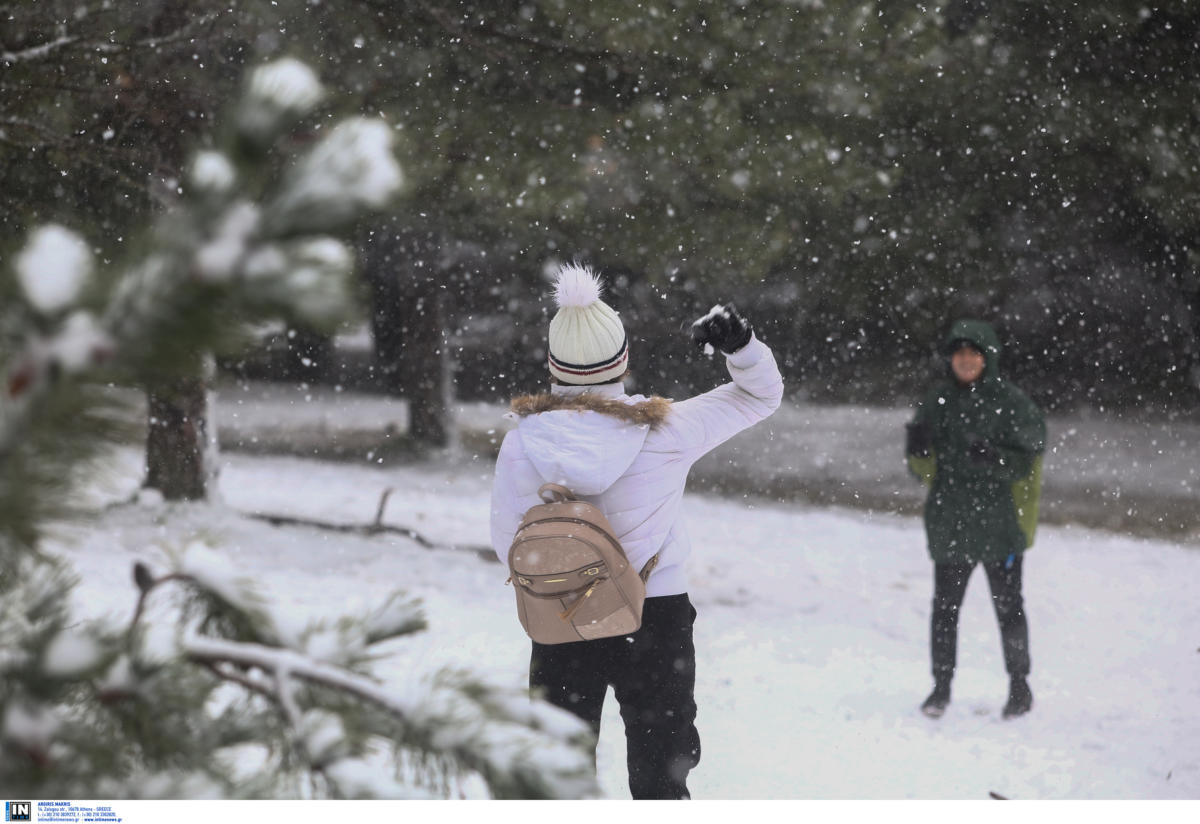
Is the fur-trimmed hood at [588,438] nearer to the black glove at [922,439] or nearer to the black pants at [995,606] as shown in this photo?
the black glove at [922,439]

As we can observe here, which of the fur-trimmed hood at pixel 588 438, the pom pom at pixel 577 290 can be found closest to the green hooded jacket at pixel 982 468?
the fur-trimmed hood at pixel 588 438

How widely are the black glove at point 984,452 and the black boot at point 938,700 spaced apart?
984 mm

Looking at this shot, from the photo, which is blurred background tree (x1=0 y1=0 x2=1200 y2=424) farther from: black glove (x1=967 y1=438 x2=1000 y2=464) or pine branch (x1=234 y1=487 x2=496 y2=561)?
black glove (x1=967 y1=438 x2=1000 y2=464)

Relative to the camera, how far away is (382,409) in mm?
12844

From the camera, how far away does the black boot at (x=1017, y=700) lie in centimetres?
398

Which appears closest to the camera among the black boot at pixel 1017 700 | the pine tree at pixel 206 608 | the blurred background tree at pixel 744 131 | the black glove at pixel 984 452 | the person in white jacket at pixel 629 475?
the pine tree at pixel 206 608

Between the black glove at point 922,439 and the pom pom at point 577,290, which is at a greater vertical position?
the pom pom at point 577,290

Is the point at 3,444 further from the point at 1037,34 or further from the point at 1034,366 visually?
the point at 1034,366

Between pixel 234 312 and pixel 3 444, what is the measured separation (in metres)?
0.18

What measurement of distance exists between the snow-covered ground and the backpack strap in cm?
48

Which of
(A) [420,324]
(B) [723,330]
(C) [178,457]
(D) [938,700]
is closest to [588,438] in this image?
(B) [723,330]

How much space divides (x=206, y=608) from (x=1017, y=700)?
3.77m

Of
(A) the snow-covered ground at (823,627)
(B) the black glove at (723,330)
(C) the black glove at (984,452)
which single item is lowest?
(A) the snow-covered ground at (823,627)
